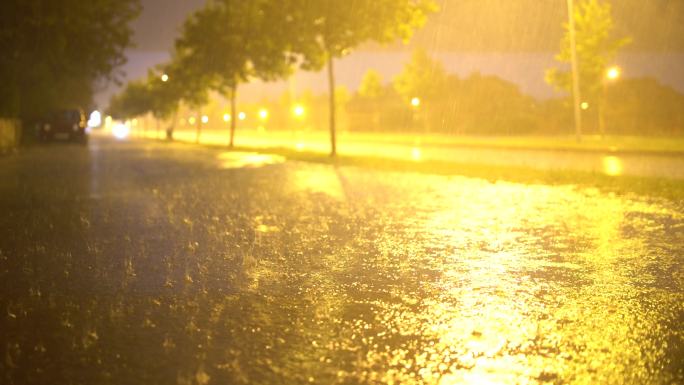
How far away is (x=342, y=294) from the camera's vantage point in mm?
5367

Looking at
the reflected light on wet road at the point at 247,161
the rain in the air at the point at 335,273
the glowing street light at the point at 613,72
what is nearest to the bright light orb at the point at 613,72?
the glowing street light at the point at 613,72

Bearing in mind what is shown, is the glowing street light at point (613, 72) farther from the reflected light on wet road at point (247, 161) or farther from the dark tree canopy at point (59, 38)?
the dark tree canopy at point (59, 38)

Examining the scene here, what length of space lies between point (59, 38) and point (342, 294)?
20.2m

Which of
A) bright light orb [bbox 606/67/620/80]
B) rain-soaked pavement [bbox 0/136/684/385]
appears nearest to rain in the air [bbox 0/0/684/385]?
rain-soaked pavement [bbox 0/136/684/385]

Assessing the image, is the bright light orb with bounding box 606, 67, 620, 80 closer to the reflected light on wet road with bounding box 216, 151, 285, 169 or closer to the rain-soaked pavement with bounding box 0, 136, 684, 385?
the reflected light on wet road with bounding box 216, 151, 285, 169

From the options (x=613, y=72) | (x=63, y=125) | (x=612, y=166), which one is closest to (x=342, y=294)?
(x=612, y=166)

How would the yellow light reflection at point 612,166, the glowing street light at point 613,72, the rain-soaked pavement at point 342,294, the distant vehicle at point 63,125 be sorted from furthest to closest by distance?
the distant vehicle at point 63,125
the glowing street light at point 613,72
the yellow light reflection at point 612,166
the rain-soaked pavement at point 342,294

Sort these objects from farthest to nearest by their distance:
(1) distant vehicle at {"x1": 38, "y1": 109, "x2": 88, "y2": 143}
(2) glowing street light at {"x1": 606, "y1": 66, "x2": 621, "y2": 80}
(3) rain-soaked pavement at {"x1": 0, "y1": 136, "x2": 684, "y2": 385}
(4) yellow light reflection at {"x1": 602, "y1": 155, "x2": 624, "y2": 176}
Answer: (1) distant vehicle at {"x1": 38, "y1": 109, "x2": 88, "y2": 143}
(2) glowing street light at {"x1": 606, "y1": 66, "x2": 621, "y2": 80}
(4) yellow light reflection at {"x1": 602, "y1": 155, "x2": 624, "y2": 176}
(3) rain-soaked pavement at {"x1": 0, "y1": 136, "x2": 684, "y2": 385}

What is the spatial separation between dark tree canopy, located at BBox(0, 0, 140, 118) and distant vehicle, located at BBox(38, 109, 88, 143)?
37.6 feet

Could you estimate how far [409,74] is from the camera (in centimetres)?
6350

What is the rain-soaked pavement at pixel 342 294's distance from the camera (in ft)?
12.3

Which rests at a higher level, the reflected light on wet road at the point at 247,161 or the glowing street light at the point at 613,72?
the glowing street light at the point at 613,72

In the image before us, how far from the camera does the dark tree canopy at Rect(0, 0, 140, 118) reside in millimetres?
20938

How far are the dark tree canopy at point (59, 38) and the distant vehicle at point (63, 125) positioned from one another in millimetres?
11456
